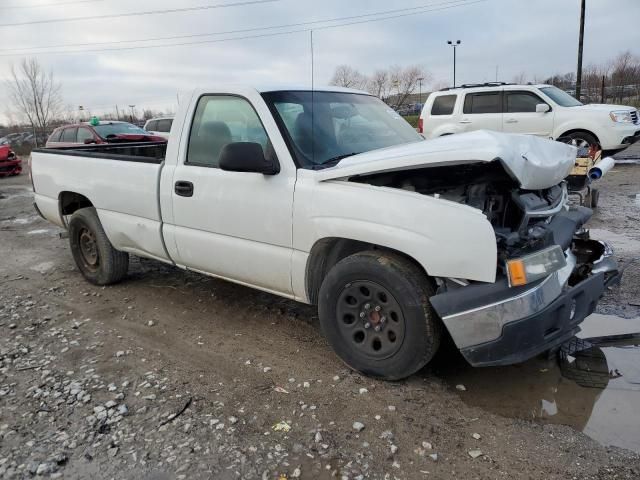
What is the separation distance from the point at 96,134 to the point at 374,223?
44.2ft

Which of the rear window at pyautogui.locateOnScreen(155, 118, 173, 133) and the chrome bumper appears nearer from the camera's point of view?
the chrome bumper

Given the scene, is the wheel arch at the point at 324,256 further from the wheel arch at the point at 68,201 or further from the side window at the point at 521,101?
the side window at the point at 521,101

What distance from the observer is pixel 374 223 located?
9.87 ft

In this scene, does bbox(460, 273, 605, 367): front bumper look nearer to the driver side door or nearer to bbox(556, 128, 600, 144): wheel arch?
the driver side door

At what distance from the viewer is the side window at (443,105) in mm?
12859

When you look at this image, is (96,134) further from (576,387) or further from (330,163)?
(576,387)

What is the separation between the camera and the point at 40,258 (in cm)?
660

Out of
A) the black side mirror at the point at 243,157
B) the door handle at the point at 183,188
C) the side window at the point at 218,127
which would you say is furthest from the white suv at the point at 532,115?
the black side mirror at the point at 243,157

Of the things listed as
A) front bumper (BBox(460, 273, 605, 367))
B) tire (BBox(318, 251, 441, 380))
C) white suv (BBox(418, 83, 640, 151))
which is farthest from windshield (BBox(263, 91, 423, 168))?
white suv (BBox(418, 83, 640, 151))

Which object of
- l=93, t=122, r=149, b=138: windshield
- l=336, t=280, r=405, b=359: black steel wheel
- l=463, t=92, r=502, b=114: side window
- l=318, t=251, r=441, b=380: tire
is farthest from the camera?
l=93, t=122, r=149, b=138: windshield

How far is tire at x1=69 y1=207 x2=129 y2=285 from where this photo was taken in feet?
16.7

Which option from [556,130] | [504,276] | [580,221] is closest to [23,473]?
[504,276]

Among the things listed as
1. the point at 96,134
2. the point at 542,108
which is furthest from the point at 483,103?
the point at 96,134

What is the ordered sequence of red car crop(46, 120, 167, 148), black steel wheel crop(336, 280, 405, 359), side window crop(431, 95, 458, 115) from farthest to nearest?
red car crop(46, 120, 167, 148) → side window crop(431, 95, 458, 115) → black steel wheel crop(336, 280, 405, 359)
